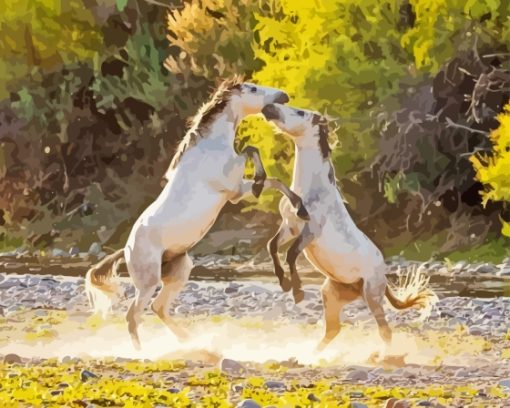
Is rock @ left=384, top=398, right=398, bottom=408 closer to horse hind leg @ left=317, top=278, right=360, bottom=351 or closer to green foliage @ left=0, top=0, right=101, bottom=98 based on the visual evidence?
horse hind leg @ left=317, top=278, right=360, bottom=351

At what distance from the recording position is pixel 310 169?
7859mm

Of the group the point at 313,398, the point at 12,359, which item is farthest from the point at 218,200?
the point at 313,398

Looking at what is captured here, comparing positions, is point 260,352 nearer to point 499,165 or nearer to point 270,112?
point 270,112

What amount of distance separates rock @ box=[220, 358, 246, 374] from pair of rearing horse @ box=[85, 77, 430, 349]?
72 cm

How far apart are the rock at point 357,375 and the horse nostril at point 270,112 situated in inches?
70.6

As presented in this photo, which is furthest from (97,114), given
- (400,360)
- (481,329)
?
(400,360)

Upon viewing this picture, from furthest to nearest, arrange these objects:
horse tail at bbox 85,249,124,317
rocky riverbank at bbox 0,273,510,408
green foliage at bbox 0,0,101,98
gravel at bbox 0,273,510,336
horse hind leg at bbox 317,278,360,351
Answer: green foliage at bbox 0,0,101,98 < gravel at bbox 0,273,510,336 < horse tail at bbox 85,249,124,317 < horse hind leg at bbox 317,278,360,351 < rocky riverbank at bbox 0,273,510,408

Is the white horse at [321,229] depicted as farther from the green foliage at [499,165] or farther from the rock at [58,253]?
the rock at [58,253]

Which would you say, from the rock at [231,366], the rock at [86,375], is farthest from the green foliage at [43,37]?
the rock at [86,375]

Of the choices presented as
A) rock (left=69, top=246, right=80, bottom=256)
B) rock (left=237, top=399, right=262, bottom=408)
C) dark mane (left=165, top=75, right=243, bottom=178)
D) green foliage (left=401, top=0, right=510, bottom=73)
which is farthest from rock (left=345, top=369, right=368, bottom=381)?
rock (left=69, top=246, right=80, bottom=256)

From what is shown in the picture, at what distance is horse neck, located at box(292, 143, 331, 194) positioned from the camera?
786 centimetres

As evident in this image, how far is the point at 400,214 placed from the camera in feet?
57.6

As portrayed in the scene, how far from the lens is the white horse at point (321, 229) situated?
25.6ft

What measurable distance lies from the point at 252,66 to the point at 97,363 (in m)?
11.0
